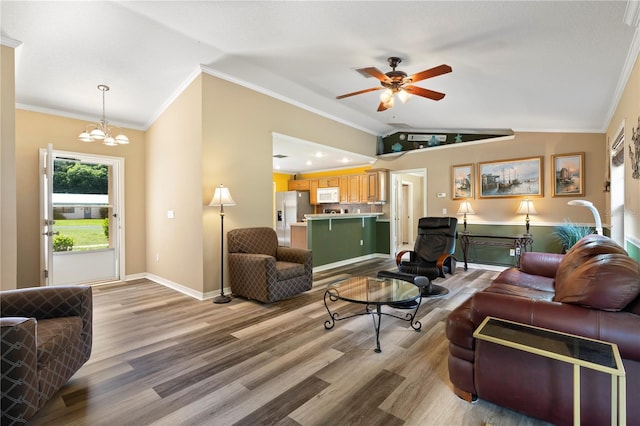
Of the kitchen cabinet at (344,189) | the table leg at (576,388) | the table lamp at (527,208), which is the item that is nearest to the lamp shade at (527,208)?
the table lamp at (527,208)

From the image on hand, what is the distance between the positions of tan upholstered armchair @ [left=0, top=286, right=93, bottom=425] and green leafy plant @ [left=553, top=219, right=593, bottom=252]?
6015mm

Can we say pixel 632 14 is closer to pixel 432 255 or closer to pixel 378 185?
pixel 432 255

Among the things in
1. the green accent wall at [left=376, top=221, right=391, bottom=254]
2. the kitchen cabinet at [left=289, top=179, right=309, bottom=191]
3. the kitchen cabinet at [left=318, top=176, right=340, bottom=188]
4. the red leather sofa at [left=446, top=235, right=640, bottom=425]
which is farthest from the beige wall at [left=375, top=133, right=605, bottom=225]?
the red leather sofa at [left=446, top=235, right=640, bottom=425]

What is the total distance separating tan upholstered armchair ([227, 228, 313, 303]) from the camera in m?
3.53

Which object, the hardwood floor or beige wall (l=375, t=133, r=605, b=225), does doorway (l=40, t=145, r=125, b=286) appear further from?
beige wall (l=375, t=133, r=605, b=225)

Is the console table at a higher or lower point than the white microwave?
lower

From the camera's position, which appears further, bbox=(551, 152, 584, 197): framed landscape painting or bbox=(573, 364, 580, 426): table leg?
bbox=(551, 152, 584, 197): framed landscape painting

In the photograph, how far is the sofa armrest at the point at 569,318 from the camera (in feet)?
4.36

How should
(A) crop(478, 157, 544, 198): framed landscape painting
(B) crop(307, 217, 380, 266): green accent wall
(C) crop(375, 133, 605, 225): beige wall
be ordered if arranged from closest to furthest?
(C) crop(375, 133, 605, 225): beige wall < (A) crop(478, 157, 544, 198): framed landscape painting < (B) crop(307, 217, 380, 266): green accent wall

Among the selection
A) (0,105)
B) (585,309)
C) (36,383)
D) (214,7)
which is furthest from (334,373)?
(0,105)

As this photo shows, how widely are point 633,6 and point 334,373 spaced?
10.8ft

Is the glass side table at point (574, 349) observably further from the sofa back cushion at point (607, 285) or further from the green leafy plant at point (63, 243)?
the green leafy plant at point (63, 243)

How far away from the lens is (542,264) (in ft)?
10.5

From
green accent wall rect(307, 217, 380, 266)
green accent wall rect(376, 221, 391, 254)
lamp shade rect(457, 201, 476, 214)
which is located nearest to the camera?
green accent wall rect(307, 217, 380, 266)
